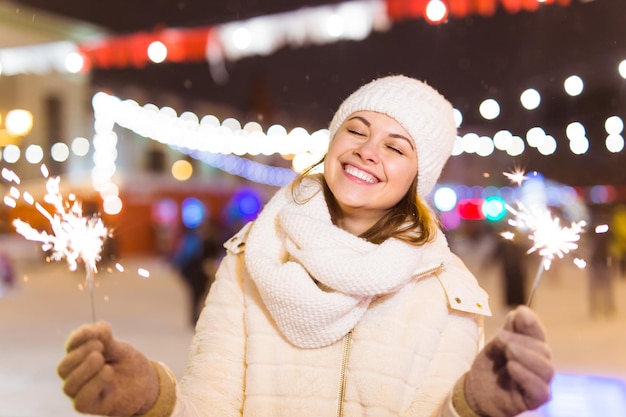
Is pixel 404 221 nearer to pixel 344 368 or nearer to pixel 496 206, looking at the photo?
pixel 344 368

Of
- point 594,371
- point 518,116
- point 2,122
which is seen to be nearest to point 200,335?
point 518,116

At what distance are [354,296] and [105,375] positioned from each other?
2.17 ft

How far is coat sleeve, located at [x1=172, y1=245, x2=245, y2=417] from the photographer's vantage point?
5.53 ft

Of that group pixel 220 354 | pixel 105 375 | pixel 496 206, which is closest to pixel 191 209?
pixel 496 206

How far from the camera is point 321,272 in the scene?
1.64 metres

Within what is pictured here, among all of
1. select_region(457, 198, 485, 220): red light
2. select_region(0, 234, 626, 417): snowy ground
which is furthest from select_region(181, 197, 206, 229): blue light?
select_region(457, 198, 485, 220): red light

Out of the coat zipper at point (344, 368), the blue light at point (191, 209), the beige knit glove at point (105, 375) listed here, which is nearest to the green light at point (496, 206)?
the coat zipper at point (344, 368)

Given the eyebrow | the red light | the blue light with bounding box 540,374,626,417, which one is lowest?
the blue light with bounding box 540,374,626,417

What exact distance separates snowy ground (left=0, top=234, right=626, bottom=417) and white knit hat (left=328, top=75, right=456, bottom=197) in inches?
119

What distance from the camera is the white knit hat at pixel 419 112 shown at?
5.82ft

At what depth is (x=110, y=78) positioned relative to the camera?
23.2m

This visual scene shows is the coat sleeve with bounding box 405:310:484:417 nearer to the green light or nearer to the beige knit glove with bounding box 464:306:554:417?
the beige knit glove with bounding box 464:306:554:417

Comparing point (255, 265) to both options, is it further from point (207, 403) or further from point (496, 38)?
point (496, 38)

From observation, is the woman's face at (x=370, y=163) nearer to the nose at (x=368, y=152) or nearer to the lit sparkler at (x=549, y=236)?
the nose at (x=368, y=152)
